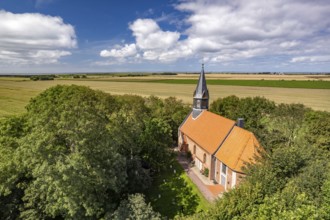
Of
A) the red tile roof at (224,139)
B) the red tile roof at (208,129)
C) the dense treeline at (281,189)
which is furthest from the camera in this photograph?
the red tile roof at (208,129)

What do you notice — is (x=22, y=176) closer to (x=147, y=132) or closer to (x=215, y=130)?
(x=147, y=132)

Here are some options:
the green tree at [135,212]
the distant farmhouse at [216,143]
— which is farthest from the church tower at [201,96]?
the green tree at [135,212]

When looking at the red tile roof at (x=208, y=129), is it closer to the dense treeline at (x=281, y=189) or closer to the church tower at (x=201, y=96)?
the church tower at (x=201, y=96)

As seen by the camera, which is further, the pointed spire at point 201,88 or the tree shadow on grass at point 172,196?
the pointed spire at point 201,88

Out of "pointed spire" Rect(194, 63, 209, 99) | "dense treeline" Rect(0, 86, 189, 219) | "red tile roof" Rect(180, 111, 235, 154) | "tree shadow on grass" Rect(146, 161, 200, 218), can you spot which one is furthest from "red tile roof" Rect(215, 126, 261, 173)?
"dense treeline" Rect(0, 86, 189, 219)

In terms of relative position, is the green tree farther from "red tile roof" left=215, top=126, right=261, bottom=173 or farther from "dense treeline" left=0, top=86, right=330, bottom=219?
"red tile roof" left=215, top=126, right=261, bottom=173

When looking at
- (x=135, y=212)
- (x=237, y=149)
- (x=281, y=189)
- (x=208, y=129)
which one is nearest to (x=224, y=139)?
(x=237, y=149)
